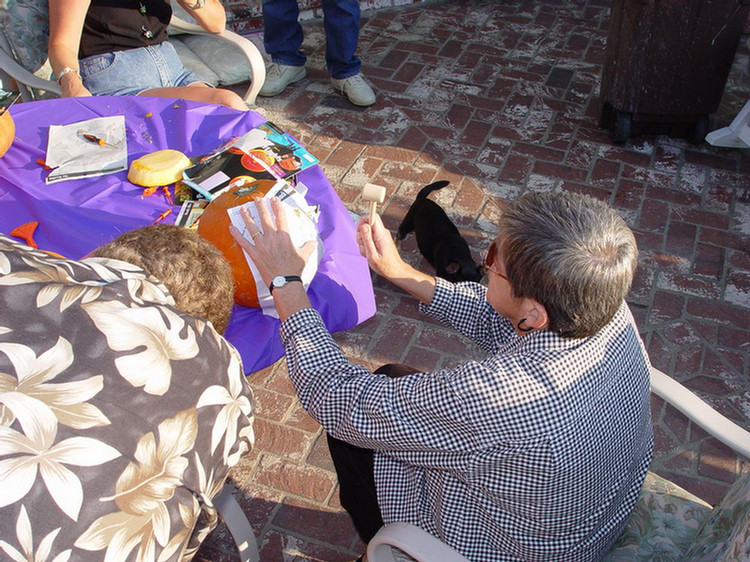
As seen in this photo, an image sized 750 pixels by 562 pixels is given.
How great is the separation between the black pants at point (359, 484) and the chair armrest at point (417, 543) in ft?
1.48

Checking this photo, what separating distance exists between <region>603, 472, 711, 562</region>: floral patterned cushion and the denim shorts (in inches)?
121

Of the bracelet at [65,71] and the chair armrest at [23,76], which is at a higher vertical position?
the bracelet at [65,71]

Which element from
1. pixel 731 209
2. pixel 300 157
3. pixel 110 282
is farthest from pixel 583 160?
pixel 110 282

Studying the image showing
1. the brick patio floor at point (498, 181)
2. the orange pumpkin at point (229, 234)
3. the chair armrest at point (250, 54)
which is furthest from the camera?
the chair armrest at point (250, 54)

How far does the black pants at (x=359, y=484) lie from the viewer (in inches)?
76.7

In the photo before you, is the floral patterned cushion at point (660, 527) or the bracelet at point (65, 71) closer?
the floral patterned cushion at point (660, 527)

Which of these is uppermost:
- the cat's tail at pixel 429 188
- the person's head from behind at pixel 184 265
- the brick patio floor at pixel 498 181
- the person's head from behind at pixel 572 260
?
the person's head from behind at pixel 572 260

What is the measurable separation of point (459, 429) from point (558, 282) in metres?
0.39

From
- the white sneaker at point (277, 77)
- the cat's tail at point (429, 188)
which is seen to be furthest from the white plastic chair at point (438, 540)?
the white sneaker at point (277, 77)

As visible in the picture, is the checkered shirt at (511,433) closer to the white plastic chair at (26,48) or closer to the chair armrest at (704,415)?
the chair armrest at (704,415)

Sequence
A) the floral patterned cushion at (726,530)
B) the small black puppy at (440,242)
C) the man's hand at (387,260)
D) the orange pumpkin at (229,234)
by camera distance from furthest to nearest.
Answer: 1. the small black puppy at (440,242)
2. the orange pumpkin at (229,234)
3. the man's hand at (387,260)
4. the floral patterned cushion at (726,530)

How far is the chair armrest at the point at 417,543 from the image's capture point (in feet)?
4.56

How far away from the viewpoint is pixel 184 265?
171 centimetres

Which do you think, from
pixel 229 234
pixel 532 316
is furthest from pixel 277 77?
pixel 532 316
